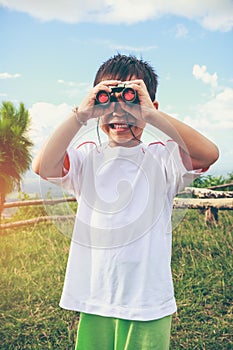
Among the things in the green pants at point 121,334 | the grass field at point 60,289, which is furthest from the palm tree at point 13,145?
the green pants at point 121,334

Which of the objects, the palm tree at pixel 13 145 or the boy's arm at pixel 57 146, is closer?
the boy's arm at pixel 57 146

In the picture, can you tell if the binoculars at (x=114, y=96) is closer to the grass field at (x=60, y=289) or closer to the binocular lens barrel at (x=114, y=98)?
the binocular lens barrel at (x=114, y=98)

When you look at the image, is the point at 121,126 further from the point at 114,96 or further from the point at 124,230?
the point at 124,230

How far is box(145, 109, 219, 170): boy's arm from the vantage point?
727 millimetres

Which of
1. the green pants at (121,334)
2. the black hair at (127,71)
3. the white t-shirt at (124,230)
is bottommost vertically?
the green pants at (121,334)

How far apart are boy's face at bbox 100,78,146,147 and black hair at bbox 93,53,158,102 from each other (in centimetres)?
10

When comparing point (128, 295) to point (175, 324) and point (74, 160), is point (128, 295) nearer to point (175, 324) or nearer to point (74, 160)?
point (74, 160)

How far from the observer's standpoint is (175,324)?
5.09ft

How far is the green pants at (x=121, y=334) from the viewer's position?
767 mm

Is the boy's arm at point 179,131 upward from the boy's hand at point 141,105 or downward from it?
downward

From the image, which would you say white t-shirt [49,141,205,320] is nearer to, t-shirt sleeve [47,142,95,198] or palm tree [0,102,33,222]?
t-shirt sleeve [47,142,95,198]

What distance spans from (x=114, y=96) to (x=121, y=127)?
0.08m

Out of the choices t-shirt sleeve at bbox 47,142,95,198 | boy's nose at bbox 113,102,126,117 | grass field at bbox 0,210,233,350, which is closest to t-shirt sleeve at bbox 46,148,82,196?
t-shirt sleeve at bbox 47,142,95,198

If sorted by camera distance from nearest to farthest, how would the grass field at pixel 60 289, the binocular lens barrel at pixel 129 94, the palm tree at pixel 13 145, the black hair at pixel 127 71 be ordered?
the binocular lens barrel at pixel 129 94, the black hair at pixel 127 71, the grass field at pixel 60 289, the palm tree at pixel 13 145
